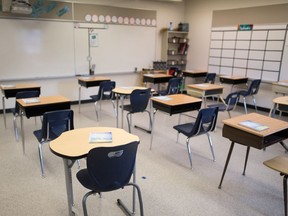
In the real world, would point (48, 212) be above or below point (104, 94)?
below

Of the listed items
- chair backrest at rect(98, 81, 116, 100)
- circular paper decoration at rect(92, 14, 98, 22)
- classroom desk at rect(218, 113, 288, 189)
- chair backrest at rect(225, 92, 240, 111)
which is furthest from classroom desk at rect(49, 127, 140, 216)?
circular paper decoration at rect(92, 14, 98, 22)

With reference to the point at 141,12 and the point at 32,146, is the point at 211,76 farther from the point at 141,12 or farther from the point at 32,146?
the point at 32,146

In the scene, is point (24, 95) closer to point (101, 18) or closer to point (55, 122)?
point (55, 122)

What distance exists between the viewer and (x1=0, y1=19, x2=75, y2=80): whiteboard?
5.29 metres

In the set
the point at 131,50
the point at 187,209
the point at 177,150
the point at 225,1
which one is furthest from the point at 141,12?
the point at 187,209

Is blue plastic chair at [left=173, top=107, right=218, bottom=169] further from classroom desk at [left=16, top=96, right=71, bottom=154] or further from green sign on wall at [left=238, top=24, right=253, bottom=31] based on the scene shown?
green sign on wall at [left=238, top=24, right=253, bottom=31]

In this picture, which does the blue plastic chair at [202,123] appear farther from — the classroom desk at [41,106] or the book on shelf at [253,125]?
the classroom desk at [41,106]

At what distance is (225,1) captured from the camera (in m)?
6.75

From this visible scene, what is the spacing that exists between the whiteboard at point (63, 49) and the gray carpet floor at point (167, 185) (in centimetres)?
215

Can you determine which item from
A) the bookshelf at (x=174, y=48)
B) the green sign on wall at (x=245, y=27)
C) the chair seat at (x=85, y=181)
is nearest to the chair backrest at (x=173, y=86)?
the bookshelf at (x=174, y=48)

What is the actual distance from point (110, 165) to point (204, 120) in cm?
175

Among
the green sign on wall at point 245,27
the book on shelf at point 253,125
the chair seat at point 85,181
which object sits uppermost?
the green sign on wall at point 245,27

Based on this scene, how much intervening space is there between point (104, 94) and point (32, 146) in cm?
190

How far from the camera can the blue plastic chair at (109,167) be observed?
168 cm
